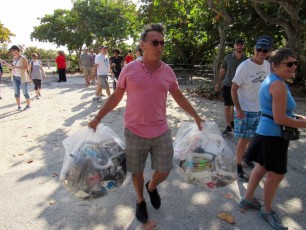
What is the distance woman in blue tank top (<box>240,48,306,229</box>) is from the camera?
2.59m

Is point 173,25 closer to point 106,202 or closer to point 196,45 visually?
point 196,45

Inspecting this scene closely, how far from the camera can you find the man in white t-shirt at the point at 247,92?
3713 mm

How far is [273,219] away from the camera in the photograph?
9.57 feet

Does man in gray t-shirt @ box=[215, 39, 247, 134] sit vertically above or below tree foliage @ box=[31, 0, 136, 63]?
below

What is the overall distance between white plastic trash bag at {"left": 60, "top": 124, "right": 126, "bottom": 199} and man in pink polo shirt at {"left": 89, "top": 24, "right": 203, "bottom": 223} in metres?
0.11

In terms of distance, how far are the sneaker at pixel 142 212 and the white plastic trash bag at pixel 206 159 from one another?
0.53m

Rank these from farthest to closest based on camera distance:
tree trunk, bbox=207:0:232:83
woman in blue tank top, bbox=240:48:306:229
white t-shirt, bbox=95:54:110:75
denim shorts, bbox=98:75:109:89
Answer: tree trunk, bbox=207:0:232:83 → denim shorts, bbox=98:75:109:89 → white t-shirt, bbox=95:54:110:75 → woman in blue tank top, bbox=240:48:306:229

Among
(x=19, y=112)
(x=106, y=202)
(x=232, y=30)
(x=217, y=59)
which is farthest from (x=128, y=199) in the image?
(x=232, y=30)

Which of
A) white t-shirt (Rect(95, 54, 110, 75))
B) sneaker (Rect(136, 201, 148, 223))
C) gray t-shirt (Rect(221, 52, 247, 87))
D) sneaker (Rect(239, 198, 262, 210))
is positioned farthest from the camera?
white t-shirt (Rect(95, 54, 110, 75))

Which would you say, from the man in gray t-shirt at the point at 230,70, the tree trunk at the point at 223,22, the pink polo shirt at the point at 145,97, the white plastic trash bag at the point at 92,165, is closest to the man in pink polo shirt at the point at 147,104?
the pink polo shirt at the point at 145,97

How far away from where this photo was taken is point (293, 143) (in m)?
5.41

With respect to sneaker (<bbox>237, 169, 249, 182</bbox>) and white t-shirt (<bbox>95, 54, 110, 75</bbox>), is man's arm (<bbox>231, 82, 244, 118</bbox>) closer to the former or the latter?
sneaker (<bbox>237, 169, 249, 182</bbox>)

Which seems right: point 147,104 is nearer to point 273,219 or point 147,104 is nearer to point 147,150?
point 147,150

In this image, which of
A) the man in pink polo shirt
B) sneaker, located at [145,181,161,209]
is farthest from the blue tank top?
sneaker, located at [145,181,161,209]
